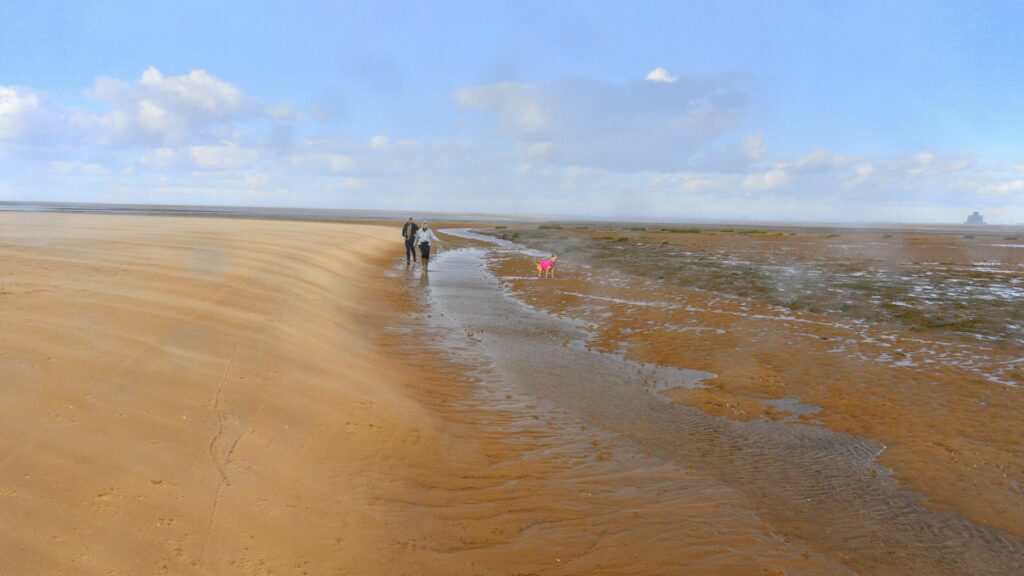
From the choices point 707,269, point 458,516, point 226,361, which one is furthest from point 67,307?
point 707,269

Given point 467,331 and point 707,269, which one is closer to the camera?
point 467,331

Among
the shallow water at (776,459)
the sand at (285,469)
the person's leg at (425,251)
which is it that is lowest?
the shallow water at (776,459)

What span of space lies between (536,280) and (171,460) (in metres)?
19.1

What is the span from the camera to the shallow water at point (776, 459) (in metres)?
5.12

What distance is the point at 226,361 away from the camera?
7.27 meters

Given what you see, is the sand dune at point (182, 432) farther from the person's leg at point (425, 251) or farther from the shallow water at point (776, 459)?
the person's leg at point (425, 251)

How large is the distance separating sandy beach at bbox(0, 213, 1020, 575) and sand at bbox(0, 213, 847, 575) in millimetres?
23

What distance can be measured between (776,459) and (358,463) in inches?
199

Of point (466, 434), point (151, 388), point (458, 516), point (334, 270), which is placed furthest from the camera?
point (334, 270)

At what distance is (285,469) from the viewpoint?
5.24m

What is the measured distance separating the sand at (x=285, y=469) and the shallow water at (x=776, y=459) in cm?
40

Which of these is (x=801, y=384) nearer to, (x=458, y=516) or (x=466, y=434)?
(x=466, y=434)

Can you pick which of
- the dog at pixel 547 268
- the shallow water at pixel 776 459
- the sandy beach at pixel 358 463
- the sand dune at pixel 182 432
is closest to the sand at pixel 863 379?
the shallow water at pixel 776 459

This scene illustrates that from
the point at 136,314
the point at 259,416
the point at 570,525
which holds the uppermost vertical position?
the point at 136,314
